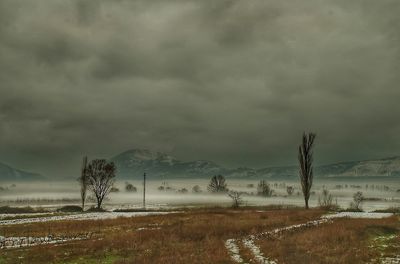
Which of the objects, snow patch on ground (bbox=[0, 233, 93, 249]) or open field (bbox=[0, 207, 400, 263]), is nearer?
open field (bbox=[0, 207, 400, 263])

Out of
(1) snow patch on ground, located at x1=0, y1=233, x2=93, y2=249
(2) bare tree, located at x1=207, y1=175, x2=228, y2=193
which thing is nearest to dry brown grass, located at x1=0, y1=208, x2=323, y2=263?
(1) snow patch on ground, located at x1=0, y1=233, x2=93, y2=249

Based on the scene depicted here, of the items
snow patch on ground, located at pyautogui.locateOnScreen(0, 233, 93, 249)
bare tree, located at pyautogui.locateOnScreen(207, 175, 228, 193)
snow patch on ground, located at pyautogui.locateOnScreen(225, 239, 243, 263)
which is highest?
bare tree, located at pyautogui.locateOnScreen(207, 175, 228, 193)

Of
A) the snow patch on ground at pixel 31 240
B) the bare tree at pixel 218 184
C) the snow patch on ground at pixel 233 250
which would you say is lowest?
the snow patch on ground at pixel 233 250

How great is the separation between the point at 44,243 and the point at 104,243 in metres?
5.72

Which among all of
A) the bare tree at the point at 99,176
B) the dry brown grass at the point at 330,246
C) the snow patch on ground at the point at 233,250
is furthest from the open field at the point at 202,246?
the bare tree at the point at 99,176

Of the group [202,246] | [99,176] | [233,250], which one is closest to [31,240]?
[202,246]

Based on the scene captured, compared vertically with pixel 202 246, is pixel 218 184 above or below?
above

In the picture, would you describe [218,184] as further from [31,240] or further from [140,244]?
[140,244]

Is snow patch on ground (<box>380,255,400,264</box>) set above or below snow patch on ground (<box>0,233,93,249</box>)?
below

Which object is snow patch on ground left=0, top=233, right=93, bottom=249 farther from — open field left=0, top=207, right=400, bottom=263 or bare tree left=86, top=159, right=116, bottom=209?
bare tree left=86, top=159, right=116, bottom=209

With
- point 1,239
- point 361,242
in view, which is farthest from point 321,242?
point 1,239

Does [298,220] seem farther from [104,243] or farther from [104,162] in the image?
[104,162]

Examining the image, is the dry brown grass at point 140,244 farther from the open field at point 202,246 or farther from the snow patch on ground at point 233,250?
the snow patch on ground at point 233,250

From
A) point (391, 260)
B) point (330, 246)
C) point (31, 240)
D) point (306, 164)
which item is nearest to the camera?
point (391, 260)
